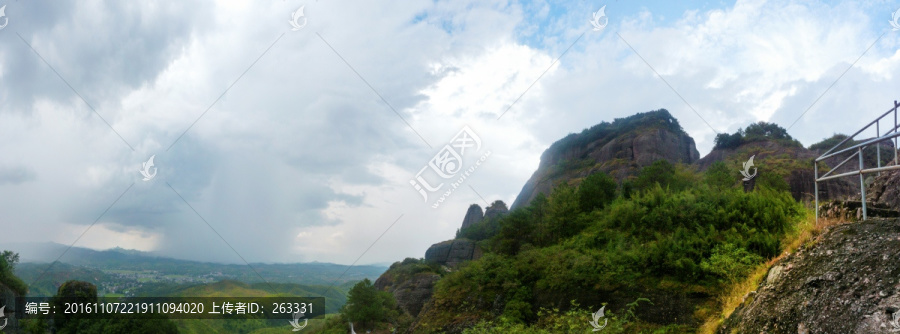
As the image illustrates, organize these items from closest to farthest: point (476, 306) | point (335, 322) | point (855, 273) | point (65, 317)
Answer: point (855, 273), point (476, 306), point (335, 322), point (65, 317)

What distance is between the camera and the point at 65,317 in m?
38.4

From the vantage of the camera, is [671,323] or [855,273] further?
[671,323]

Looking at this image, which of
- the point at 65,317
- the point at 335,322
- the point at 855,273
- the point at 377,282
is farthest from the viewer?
the point at 377,282

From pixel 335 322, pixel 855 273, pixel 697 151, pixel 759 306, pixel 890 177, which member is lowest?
pixel 335 322

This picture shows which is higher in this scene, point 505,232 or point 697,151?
point 697,151

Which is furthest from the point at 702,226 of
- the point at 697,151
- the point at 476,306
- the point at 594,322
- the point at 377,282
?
the point at 697,151

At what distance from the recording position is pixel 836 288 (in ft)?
16.0

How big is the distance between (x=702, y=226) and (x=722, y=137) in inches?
2100

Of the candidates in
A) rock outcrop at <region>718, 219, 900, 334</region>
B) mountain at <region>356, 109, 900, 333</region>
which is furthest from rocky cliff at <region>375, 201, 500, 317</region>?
rock outcrop at <region>718, 219, 900, 334</region>

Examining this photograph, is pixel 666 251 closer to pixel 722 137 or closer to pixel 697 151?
pixel 722 137

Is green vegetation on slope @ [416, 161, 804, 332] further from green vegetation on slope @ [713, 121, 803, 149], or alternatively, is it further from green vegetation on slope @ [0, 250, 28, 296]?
green vegetation on slope @ [713, 121, 803, 149]

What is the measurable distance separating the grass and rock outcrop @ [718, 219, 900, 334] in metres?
0.32

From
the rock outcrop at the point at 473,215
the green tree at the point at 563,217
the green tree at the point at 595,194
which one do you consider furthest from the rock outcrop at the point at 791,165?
the rock outcrop at the point at 473,215

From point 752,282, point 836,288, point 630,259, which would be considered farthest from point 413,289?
point 836,288
